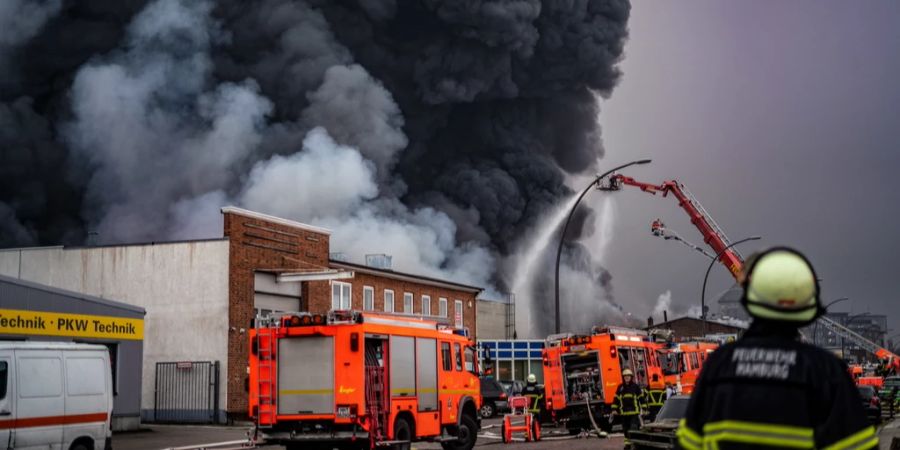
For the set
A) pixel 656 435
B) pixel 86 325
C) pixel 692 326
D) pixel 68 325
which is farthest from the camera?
pixel 692 326

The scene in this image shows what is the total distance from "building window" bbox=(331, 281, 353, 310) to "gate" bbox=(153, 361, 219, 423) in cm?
666

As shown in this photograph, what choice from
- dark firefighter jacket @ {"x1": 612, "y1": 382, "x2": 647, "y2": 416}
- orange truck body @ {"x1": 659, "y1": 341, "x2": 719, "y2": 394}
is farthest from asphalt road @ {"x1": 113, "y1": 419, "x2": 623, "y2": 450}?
orange truck body @ {"x1": 659, "y1": 341, "x2": 719, "y2": 394}

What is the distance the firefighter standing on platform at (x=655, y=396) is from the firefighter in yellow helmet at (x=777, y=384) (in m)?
19.1

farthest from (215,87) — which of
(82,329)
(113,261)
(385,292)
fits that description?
(82,329)

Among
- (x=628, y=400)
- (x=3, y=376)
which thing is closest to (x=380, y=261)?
(x=628, y=400)

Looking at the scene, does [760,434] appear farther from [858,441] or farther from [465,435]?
[465,435]

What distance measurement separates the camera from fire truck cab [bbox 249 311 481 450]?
16.6 metres

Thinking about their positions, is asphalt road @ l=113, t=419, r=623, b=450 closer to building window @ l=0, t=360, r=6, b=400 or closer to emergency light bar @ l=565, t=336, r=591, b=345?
emergency light bar @ l=565, t=336, r=591, b=345

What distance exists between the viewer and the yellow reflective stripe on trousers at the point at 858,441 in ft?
10.2

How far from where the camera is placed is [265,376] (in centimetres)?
1714

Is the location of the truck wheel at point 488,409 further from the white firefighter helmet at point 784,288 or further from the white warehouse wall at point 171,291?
the white firefighter helmet at point 784,288

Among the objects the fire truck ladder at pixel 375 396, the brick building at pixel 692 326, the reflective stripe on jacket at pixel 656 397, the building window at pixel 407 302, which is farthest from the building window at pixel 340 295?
the brick building at pixel 692 326

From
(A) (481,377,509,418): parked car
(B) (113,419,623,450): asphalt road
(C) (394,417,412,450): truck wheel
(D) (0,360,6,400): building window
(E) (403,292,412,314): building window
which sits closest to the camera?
(D) (0,360,6,400): building window

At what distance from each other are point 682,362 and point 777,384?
102ft
